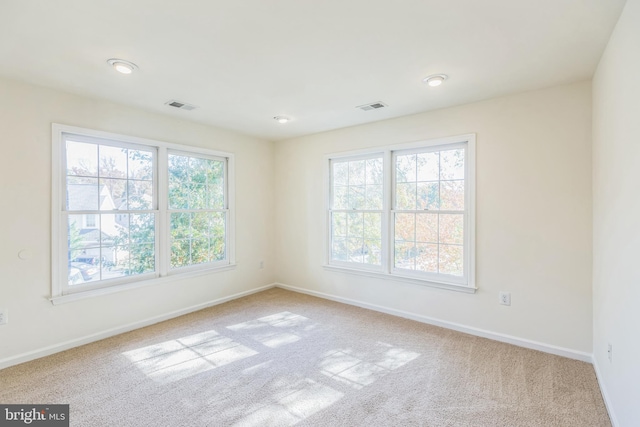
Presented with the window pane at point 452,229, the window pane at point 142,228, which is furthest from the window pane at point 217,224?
the window pane at point 452,229

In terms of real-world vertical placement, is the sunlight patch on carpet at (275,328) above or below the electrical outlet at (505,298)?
below

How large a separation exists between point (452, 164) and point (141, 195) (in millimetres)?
3601

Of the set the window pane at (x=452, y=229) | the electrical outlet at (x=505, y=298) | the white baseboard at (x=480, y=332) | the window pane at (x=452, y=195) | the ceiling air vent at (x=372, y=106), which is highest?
the ceiling air vent at (x=372, y=106)

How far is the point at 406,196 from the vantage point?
3.89 meters

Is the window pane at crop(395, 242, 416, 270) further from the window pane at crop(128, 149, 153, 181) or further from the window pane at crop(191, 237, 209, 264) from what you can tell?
the window pane at crop(128, 149, 153, 181)

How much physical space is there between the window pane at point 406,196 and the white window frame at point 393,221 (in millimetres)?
80

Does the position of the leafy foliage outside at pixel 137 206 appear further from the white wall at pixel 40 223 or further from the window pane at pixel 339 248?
the window pane at pixel 339 248

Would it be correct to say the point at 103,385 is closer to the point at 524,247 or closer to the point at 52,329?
the point at 52,329

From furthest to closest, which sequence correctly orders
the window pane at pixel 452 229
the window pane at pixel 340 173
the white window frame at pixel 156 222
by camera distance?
the window pane at pixel 340 173, the window pane at pixel 452 229, the white window frame at pixel 156 222

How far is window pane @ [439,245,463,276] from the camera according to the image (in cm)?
347

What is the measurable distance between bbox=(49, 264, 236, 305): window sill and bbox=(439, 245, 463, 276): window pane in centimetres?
289

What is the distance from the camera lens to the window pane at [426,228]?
11.9 feet

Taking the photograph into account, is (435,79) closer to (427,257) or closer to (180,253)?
(427,257)

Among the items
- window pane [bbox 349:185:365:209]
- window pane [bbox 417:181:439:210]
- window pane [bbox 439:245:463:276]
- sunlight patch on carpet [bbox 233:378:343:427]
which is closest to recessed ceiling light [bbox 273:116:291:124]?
window pane [bbox 349:185:365:209]
